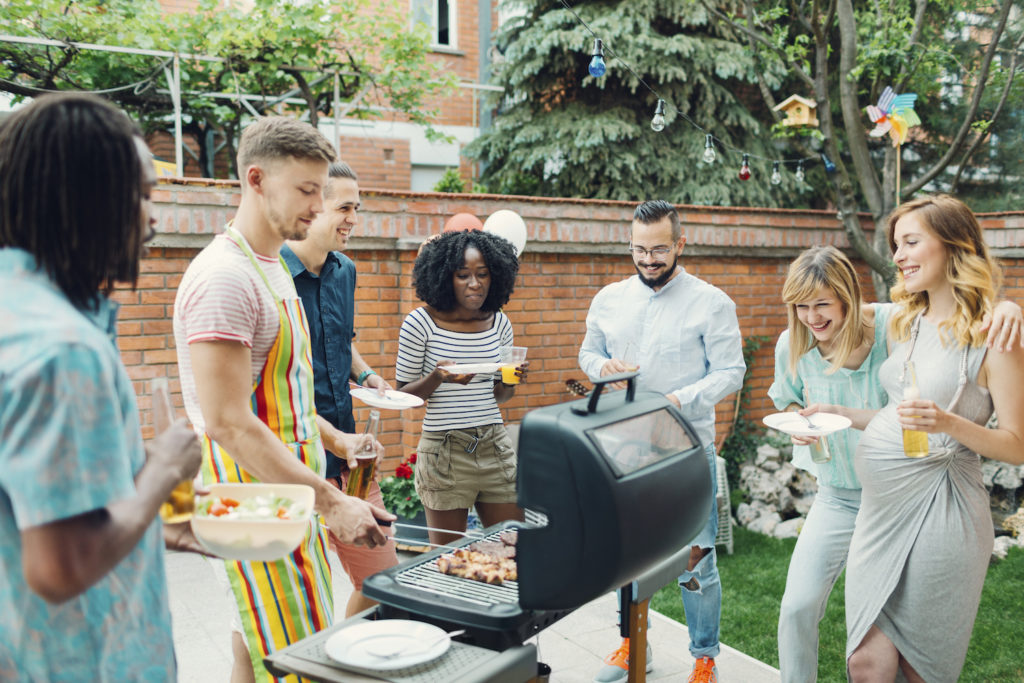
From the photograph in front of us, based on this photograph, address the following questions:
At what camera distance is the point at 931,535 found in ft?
8.77

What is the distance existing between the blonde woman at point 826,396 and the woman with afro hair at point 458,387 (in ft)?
3.84

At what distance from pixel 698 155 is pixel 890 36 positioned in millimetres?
2624

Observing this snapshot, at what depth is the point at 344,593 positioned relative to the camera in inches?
180

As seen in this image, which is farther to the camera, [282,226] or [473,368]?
[473,368]

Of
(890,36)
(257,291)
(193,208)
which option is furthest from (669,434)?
(890,36)

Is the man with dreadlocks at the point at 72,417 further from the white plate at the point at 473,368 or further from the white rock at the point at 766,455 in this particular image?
the white rock at the point at 766,455

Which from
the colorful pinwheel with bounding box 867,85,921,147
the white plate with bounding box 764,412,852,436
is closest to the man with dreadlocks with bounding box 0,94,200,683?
the white plate with bounding box 764,412,852,436

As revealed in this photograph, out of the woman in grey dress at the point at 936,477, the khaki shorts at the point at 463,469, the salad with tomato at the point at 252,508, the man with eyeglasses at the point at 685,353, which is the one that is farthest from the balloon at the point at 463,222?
the salad with tomato at the point at 252,508

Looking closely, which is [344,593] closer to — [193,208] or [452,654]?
[193,208]

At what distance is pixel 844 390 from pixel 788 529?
9.89 ft

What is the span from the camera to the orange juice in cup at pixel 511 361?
3.58 metres

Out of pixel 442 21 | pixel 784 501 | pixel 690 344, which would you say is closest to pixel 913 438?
pixel 690 344

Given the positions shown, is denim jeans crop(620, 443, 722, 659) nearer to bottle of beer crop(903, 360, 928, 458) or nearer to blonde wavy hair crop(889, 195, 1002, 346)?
bottle of beer crop(903, 360, 928, 458)

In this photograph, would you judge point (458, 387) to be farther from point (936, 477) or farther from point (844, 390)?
point (936, 477)
